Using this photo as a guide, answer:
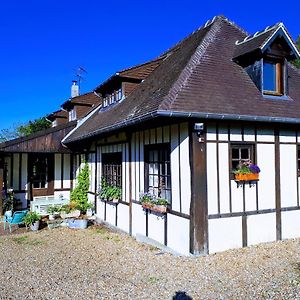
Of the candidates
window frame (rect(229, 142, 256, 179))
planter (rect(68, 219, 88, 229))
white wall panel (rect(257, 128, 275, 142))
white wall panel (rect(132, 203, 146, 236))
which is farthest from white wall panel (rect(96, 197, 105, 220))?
white wall panel (rect(257, 128, 275, 142))

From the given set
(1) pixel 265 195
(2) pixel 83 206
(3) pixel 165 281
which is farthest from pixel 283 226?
(2) pixel 83 206

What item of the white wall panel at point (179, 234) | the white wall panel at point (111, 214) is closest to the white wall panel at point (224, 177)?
the white wall panel at point (179, 234)

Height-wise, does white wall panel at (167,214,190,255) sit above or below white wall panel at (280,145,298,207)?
below

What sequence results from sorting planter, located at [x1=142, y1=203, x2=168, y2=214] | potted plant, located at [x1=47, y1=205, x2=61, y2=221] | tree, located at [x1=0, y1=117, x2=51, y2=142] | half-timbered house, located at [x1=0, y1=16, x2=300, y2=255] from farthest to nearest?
tree, located at [x1=0, y1=117, x2=51, y2=142] < potted plant, located at [x1=47, y1=205, x2=61, y2=221] < planter, located at [x1=142, y1=203, x2=168, y2=214] < half-timbered house, located at [x1=0, y1=16, x2=300, y2=255]

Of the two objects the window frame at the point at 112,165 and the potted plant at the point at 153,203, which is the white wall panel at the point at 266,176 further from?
the window frame at the point at 112,165

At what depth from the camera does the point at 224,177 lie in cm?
662

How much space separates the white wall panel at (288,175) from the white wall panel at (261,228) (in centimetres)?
53

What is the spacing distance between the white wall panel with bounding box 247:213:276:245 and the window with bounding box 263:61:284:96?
10.0 feet

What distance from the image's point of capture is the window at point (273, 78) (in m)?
7.79

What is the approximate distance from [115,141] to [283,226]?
5374 millimetres

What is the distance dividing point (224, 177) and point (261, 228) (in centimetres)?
152

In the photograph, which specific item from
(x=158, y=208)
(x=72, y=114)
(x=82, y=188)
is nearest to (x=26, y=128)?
(x=72, y=114)

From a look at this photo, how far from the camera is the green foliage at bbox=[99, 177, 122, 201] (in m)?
9.67

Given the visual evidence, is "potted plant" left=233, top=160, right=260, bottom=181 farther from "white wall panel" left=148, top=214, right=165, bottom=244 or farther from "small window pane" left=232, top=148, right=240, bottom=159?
"white wall panel" left=148, top=214, right=165, bottom=244
